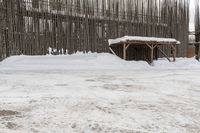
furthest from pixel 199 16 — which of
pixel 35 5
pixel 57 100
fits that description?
pixel 57 100

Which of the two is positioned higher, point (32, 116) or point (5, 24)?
point (5, 24)

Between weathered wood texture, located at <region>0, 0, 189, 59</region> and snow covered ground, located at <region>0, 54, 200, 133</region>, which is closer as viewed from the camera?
snow covered ground, located at <region>0, 54, 200, 133</region>

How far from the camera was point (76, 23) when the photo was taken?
13633mm

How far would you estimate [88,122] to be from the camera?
9.81ft

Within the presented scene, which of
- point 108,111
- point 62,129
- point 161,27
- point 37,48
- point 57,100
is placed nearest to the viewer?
point 62,129

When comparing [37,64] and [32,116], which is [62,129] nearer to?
[32,116]

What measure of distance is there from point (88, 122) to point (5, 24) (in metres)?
9.94

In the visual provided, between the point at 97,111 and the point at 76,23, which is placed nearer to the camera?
the point at 97,111

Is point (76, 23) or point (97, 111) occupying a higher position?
point (76, 23)

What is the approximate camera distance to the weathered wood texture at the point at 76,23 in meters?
11.8

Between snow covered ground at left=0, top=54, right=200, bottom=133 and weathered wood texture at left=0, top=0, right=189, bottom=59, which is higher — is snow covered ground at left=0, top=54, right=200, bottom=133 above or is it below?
below

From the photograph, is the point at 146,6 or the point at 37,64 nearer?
the point at 37,64

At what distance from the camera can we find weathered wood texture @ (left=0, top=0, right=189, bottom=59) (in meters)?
11.8

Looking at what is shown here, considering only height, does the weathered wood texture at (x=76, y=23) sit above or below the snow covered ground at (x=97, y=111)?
above
